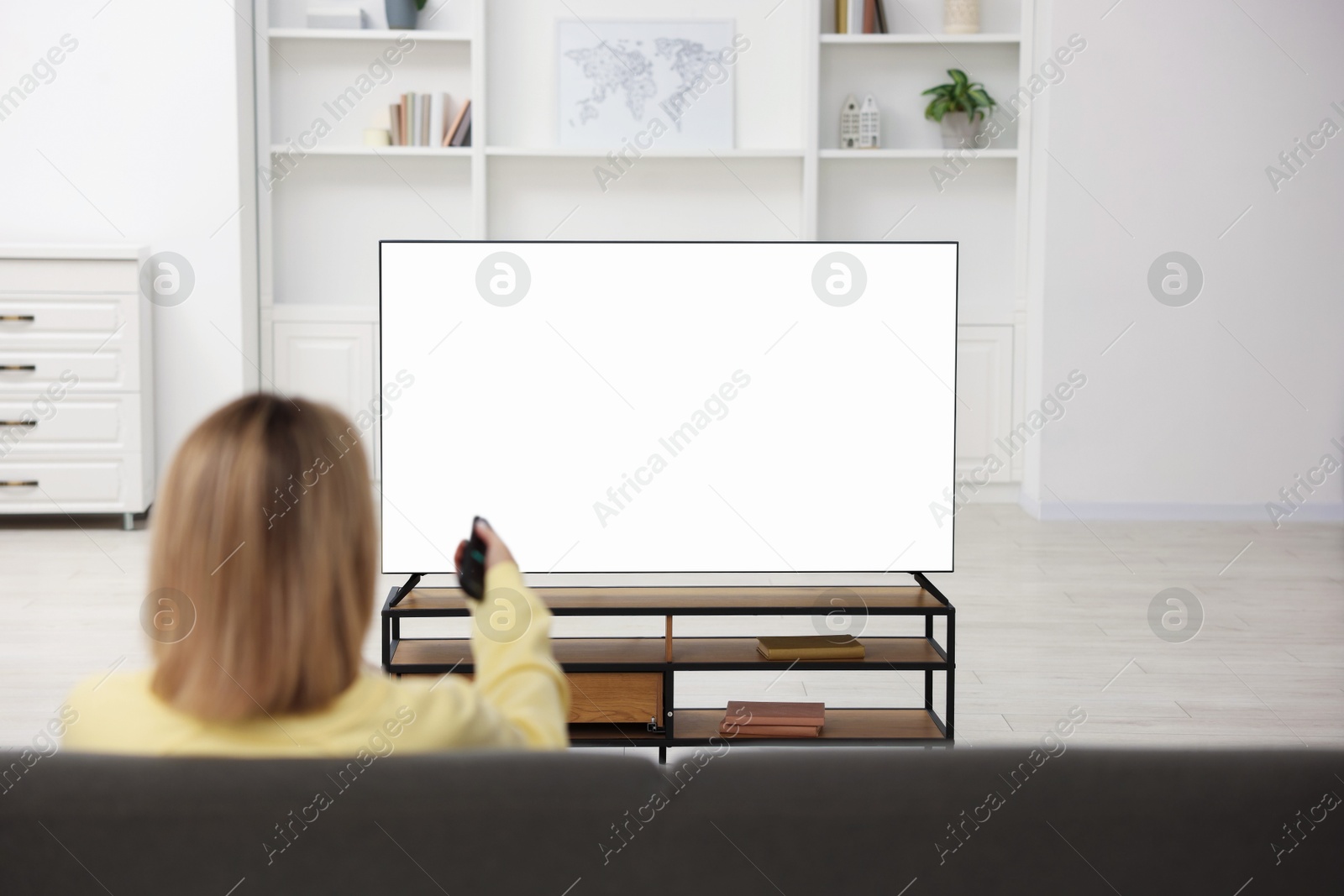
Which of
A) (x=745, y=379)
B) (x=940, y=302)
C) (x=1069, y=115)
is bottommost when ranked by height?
(x=745, y=379)

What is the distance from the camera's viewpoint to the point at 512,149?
5277 mm

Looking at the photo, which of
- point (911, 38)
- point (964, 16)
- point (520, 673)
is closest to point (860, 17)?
point (911, 38)

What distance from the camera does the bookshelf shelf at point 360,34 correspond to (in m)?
5.24

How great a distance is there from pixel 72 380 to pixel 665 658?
3278mm

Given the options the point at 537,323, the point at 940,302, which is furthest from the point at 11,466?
the point at 940,302

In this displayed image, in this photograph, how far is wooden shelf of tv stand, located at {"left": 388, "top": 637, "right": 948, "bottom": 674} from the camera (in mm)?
2408

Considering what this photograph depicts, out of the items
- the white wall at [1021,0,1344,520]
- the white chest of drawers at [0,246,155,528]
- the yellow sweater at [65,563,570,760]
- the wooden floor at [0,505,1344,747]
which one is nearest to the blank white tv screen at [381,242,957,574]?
the wooden floor at [0,505,1344,747]

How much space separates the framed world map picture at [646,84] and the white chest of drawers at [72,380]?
76.5 inches

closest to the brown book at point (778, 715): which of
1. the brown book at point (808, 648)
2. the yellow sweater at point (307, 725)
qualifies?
the brown book at point (808, 648)

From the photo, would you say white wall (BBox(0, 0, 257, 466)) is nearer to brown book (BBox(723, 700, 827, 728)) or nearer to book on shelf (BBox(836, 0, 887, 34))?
book on shelf (BBox(836, 0, 887, 34))

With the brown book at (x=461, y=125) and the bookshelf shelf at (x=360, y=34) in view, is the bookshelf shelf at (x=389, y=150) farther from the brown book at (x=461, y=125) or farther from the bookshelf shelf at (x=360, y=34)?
the bookshelf shelf at (x=360, y=34)

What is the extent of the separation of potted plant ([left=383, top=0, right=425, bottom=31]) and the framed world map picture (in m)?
0.63

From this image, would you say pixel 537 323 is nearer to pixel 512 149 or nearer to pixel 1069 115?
pixel 512 149

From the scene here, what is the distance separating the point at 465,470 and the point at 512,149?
10.2 feet
